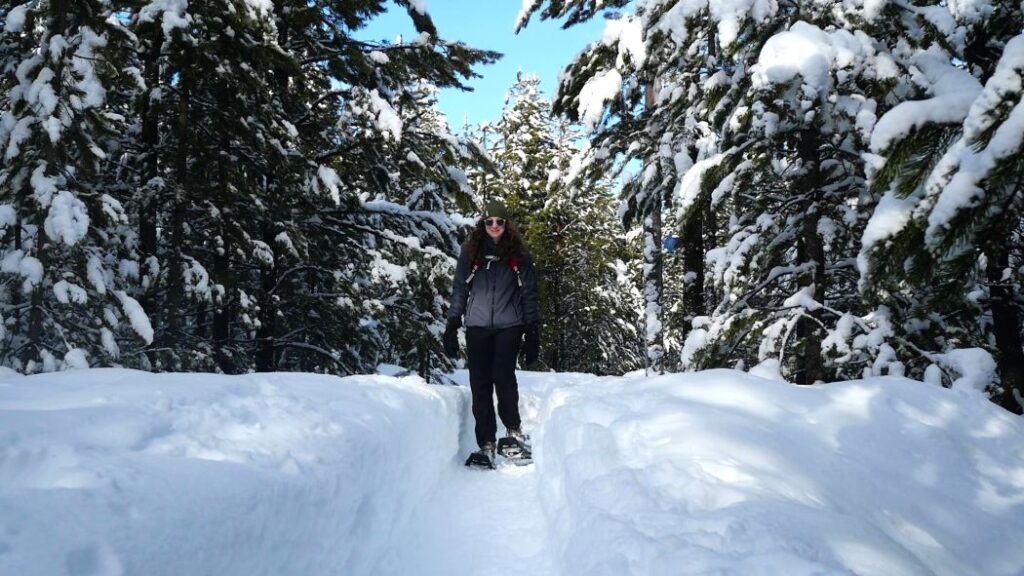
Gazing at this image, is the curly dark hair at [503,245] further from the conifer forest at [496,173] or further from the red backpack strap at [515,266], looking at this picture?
the conifer forest at [496,173]

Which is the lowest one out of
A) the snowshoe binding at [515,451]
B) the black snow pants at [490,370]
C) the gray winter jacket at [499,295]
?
the snowshoe binding at [515,451]

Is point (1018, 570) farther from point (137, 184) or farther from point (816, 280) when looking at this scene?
point (137, 184)

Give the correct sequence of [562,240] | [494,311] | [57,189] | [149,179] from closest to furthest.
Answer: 1. [494,311]
2. [57,189]
3. [149,179]
4. [562,240]

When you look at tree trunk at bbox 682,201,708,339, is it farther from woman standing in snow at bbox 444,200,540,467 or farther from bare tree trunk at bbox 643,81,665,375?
woman standing in snow at bbox 444,200,540,467

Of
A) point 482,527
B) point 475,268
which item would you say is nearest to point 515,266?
point 475,268

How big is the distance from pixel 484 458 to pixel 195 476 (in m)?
3.70

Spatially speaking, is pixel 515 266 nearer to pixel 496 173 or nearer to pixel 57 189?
pixel 496 173

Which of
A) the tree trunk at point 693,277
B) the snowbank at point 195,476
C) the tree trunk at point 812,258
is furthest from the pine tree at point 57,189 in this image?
the tree trunk at point 693,277

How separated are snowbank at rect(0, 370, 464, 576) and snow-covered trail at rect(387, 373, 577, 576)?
25 centimetres

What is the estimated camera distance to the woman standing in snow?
5.52 m

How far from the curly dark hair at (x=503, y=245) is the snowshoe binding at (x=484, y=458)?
2.02 metres

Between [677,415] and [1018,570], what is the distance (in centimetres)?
160

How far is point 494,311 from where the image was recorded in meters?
5.50

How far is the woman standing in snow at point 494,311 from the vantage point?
5520 mm
